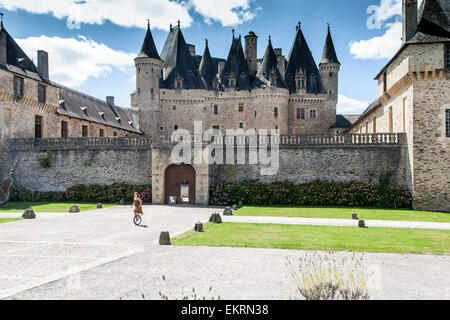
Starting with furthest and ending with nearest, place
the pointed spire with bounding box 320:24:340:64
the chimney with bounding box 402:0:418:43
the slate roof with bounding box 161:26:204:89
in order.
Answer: the pointed spire with bounding box 320:24:340:64, the slate roof with bounding box 161:26:204:89, the chimney with bounding box 402:0:418:43

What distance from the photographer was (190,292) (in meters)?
5.90

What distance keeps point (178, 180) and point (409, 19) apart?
1662cm

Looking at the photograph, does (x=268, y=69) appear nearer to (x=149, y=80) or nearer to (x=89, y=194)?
(x=149, y=80)

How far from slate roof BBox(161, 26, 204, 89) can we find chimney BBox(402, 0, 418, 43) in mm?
21903

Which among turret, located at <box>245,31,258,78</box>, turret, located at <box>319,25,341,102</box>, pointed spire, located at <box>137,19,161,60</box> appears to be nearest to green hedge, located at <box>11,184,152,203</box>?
pointed spire, located at <box>137,19,161,60</box>

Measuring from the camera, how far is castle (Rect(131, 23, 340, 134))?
37.6 m

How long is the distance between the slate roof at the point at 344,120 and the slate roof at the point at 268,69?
309 inches

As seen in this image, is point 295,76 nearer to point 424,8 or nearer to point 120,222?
point 424,8

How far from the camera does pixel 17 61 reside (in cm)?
2692

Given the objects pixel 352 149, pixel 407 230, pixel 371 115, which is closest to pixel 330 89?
pixel 371 115

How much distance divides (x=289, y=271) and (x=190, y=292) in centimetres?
231

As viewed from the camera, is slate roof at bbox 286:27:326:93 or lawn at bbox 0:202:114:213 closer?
lawn at bbox 0:202:114:213

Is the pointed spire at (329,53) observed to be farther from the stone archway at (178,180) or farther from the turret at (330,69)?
the stone archway at (178,180)

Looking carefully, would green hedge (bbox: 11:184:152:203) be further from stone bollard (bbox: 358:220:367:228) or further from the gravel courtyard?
stone bollard (bbox: 358:220:367:228)
